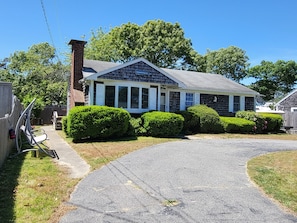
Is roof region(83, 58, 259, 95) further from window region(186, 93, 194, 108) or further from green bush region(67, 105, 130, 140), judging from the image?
green bush region(67, 105, 130, 140)

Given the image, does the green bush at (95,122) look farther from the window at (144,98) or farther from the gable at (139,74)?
the window at (144,98)

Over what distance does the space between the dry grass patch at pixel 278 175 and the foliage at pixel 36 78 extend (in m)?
23.0

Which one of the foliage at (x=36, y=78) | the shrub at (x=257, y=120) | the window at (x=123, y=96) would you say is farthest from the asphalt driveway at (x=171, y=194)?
the foliage at (x=36, y=78)

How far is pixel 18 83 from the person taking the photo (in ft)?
102

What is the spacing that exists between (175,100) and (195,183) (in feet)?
45.4

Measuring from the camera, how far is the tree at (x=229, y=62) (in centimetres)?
4644

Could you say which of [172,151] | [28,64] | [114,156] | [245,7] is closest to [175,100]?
[245,7]

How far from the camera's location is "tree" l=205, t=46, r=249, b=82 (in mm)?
46438

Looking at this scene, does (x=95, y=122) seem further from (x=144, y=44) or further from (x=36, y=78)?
(x=144, y=44)

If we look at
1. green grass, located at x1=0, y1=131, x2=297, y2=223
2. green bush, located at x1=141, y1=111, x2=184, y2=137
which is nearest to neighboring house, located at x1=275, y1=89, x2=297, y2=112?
green bush, located at x1=141, y1=111, x2=184, y2=137

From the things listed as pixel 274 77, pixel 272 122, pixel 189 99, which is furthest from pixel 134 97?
pixel 274 77

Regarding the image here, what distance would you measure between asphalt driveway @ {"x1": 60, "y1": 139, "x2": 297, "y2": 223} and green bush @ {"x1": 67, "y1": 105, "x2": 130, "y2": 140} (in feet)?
15.6

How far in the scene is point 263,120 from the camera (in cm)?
1962

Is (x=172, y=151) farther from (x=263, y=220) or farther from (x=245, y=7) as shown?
(x=245, y=7)
